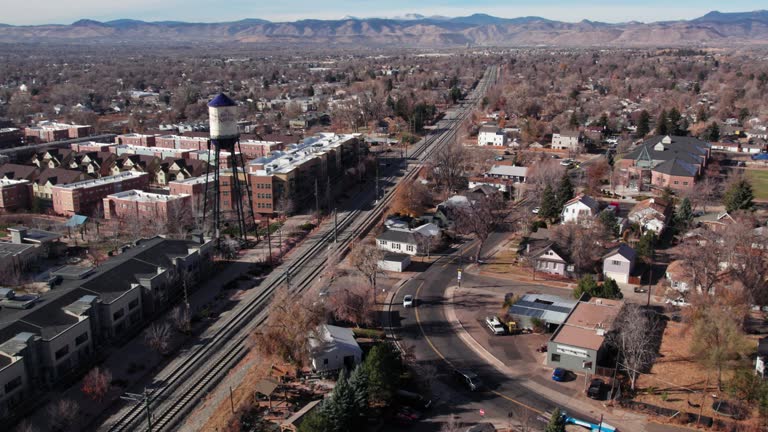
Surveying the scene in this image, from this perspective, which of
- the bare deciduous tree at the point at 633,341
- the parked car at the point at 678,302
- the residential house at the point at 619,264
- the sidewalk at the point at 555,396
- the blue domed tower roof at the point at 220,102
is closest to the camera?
the sidewalk at the point at 555,396

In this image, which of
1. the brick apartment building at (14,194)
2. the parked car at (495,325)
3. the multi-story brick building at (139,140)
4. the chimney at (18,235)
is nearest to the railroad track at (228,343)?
the parked car at (495,325)

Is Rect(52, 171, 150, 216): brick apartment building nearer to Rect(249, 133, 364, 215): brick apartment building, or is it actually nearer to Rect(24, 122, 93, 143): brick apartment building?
Rect(249, 133, 364, 215): brick apartment building

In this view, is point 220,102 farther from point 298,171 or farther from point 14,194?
point 14,194

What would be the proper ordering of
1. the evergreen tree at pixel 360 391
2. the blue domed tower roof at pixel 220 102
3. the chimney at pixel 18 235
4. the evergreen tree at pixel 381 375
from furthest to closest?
the blue domed tower roof at pixel 220 102
the chimney at pixel 18 235
the evergreen tree at pixel 381 375
the evergreen tree at pixel 360 391

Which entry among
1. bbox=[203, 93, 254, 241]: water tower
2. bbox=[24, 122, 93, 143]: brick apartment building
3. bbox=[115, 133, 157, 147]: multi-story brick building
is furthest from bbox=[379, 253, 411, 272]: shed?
bbox=[24, 122, 93, 143]: brick apartment building

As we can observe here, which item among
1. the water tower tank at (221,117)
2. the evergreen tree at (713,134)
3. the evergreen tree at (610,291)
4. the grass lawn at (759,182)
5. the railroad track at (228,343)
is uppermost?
the water tower tank at (221,117)

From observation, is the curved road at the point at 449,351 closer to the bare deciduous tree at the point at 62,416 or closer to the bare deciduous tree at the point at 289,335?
the bare deciduous tree at the point at 289,335

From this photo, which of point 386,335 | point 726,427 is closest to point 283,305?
point 386,335

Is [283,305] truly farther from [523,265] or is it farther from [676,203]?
[676,203]
